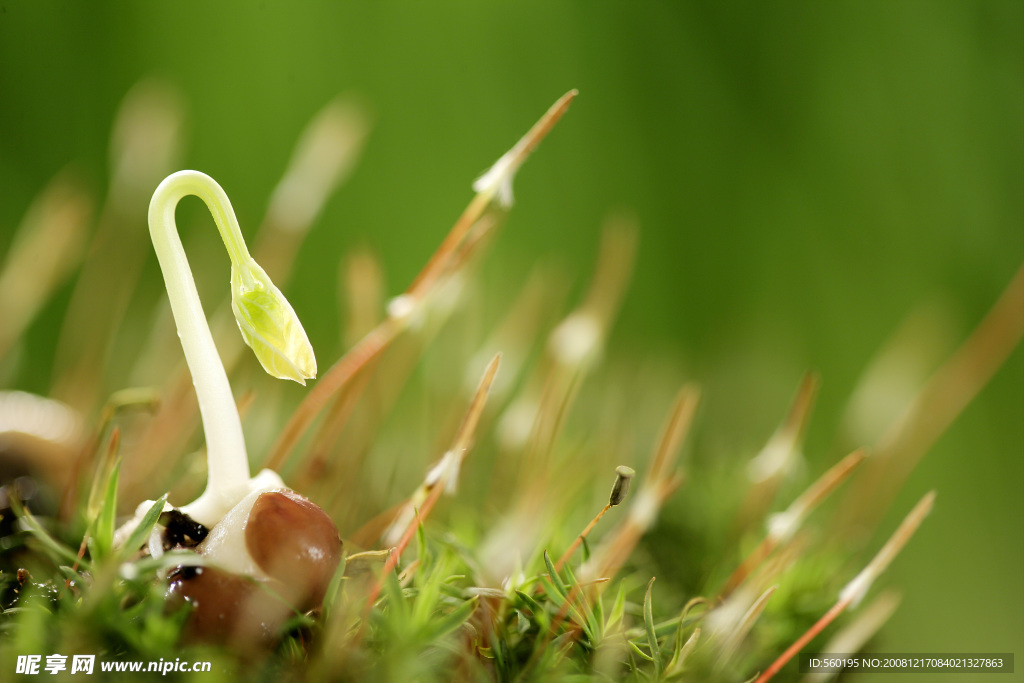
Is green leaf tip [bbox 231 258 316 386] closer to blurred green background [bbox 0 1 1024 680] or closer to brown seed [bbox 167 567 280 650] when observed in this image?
brown seed [bbox 167 567 280 650]

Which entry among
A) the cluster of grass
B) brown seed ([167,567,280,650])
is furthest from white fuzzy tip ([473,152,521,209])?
brown seed ([167,567,280,650])

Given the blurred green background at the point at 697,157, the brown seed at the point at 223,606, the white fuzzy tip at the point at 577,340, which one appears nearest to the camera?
the brown seed at the point at 223,606

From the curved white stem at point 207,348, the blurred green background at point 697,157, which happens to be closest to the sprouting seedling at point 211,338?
the curved white stem at point 207,348

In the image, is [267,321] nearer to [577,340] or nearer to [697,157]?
[577,340]

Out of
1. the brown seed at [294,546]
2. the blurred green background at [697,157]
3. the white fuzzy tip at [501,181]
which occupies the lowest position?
the brown seed at [294,546]

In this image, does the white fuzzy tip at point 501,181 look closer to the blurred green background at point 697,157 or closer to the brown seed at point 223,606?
the brown seed at point 223,606

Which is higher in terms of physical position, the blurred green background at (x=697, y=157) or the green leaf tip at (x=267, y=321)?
the blurred green background at (x=697, y=157)
